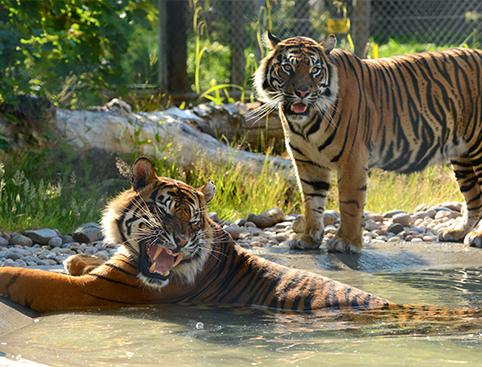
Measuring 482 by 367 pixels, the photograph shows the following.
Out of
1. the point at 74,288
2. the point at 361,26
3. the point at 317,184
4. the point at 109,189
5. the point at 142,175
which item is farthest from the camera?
the point at 361,26

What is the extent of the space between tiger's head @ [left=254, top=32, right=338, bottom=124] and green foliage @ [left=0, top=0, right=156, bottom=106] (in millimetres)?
2425

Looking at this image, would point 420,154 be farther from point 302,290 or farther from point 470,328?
point 470,328

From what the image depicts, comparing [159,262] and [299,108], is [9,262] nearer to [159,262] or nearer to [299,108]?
[159,262]

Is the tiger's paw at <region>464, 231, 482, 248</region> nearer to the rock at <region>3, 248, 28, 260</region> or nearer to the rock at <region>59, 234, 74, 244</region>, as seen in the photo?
the rock at <region>59, 234, 74, 244</region>

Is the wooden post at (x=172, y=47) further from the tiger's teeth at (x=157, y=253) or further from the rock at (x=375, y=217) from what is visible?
the tiger's teeth at (x=157, y=253)

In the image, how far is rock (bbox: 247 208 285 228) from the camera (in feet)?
27.8

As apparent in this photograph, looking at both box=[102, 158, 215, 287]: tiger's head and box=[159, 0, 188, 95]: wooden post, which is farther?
box=[159, 0, 188, 95]: wooden post

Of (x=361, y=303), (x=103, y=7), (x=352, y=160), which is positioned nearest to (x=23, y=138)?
(x=103, y=7)

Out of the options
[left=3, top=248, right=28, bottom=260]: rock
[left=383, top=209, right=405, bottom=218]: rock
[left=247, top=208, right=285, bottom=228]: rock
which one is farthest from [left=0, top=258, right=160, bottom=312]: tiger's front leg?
[left=383, top=209, right=405, bottom=218]: rock

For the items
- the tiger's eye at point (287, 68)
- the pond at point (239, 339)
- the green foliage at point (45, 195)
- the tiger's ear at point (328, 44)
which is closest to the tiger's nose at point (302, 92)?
the tiger's eye at point (287, 68)

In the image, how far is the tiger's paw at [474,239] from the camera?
288 inches

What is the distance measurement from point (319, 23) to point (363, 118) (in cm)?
676

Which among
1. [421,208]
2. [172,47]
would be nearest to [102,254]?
[421,208]

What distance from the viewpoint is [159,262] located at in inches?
193
